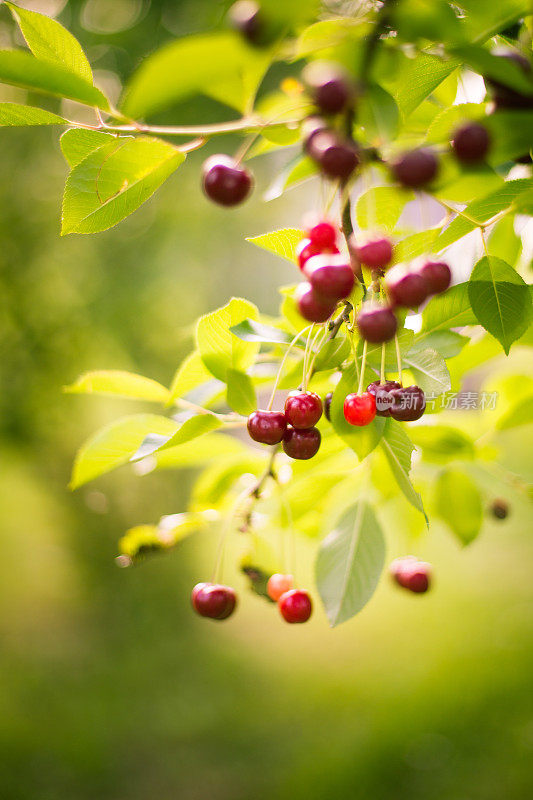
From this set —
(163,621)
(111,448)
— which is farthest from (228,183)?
(163,621)

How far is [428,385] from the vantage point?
1.81 feet

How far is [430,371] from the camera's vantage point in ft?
1.82

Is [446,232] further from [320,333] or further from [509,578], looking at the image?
[509,578]

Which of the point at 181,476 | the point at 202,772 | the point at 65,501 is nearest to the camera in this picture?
the point at 202,772

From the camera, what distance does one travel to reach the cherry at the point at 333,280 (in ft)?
1.43

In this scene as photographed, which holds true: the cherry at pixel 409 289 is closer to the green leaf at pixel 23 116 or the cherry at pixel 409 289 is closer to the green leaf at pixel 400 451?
the green leaf at pixel 400 451

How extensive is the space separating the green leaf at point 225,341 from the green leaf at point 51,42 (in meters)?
0.24

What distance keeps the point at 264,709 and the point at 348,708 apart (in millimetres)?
410

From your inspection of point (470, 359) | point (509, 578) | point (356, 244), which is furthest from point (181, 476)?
point (356, 244)

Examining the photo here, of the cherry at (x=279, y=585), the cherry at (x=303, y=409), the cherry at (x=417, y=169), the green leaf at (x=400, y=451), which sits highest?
the cherry at (x=417, y=169)

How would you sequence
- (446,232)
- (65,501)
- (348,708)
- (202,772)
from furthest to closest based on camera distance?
(65,501)
(348,708)
(202,772)
(446,232)

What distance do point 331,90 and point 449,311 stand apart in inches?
12.5

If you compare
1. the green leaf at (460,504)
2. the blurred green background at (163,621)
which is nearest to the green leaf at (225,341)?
the green leaf at (460,504)

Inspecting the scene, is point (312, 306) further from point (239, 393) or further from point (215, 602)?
point (215, 602)
